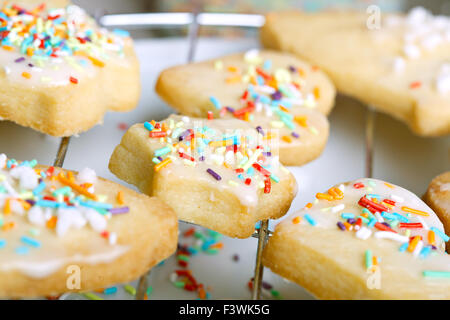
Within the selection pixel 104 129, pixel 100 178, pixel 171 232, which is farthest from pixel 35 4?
pixel 171 232

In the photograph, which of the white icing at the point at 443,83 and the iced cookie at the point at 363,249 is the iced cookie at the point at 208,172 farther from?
the white icing at the point at 443,83

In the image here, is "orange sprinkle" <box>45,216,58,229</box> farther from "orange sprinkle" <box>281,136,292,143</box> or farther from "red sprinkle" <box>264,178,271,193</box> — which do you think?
"orange sprinkle" <box>281,136,292,143</box>

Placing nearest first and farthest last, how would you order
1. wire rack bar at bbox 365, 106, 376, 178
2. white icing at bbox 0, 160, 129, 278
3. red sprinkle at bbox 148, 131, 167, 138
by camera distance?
1. white icing at bbox 0, 160, 129, 278
2. red sprinkle at bbox 148, 131, 167, 138
3. wire rack bar at bbox 365, 106, 376, 178

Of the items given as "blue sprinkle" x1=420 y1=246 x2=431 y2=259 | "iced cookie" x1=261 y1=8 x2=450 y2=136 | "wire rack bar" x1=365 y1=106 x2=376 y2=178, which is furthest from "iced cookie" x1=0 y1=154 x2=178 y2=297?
"iced cookie" x1=261 y1=8 x2=450 y2=136

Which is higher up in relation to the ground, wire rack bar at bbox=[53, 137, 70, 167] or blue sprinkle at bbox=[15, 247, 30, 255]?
wire rack bar at bbox=[53, 137, 70, 167]

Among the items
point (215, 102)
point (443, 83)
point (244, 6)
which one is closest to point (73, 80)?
point (215, 102)
